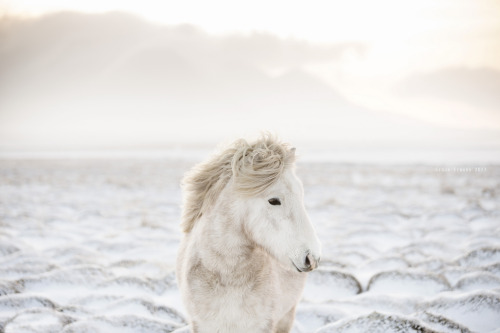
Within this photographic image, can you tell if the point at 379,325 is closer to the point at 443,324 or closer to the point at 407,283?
the point at 443,324

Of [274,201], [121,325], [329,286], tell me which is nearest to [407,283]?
[329,286]

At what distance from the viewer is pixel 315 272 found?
206 inches

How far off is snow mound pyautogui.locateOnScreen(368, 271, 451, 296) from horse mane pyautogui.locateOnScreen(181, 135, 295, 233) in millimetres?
3141

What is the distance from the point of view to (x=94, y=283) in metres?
4.98

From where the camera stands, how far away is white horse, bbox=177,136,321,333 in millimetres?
2498

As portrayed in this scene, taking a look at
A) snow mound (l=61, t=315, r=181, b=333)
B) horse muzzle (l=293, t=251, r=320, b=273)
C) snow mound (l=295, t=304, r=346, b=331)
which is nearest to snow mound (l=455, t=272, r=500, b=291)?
snow mound (l=295, t=304, r=346, b=331)

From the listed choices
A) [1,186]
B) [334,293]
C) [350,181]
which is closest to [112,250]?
[334,293]

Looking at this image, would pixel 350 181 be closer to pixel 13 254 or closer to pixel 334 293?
pixel 334 293

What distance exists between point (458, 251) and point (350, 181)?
39.6 ft

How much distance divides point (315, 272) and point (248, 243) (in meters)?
2.93

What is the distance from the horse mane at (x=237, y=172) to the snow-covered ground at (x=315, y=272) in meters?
1.67

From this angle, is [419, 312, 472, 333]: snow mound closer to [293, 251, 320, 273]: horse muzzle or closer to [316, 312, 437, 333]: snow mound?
[316, 312, 437, 333]: snow mound

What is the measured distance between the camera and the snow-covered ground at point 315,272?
12.5ft

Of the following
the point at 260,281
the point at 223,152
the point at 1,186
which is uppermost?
the point at 223,152
